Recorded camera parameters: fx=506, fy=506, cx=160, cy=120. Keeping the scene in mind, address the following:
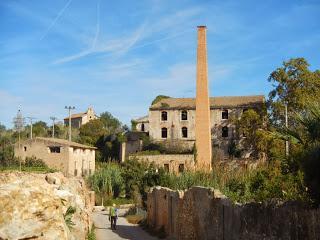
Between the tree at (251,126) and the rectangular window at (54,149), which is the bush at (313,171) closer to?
the tree at (251,126)

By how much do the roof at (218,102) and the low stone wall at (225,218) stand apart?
43.3 meters

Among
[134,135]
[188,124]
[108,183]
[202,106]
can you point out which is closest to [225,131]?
[188,124]

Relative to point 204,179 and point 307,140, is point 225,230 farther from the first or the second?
point 204,179

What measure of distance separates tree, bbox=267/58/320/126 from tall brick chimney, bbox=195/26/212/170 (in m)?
7.47

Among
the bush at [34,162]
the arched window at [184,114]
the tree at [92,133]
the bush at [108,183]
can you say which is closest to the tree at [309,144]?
the bush at [108,183]

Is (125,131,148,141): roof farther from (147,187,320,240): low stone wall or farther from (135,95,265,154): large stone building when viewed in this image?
(147,187,320,240): low stone wall

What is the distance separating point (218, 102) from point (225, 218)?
56860mm

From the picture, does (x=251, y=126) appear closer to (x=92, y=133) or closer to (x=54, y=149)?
(x=54, y=149)

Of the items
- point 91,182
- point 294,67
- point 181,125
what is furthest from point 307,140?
point 181,125

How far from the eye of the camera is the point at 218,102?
6944 centimetres

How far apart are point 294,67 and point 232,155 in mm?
14475

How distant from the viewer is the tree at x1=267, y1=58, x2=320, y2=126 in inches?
2101

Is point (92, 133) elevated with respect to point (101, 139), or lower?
elevated

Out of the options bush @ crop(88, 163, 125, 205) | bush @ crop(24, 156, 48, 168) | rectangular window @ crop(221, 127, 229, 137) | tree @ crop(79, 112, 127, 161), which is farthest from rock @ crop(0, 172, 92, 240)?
tree @ crop(79, 112, 127, 161)
